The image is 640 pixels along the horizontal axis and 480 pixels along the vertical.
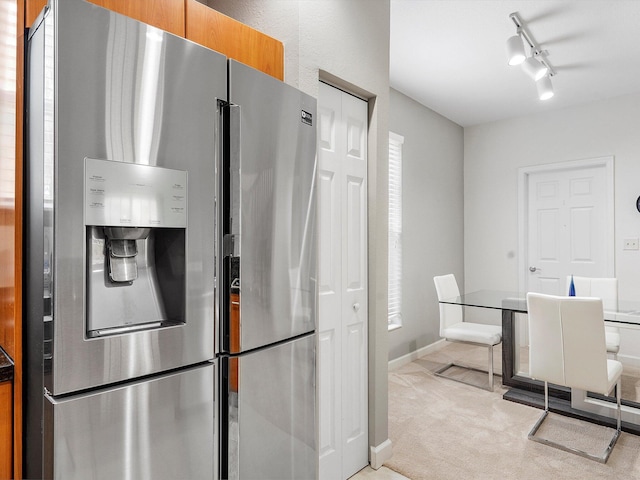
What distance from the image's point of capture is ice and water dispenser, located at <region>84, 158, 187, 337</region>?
38.6 inches

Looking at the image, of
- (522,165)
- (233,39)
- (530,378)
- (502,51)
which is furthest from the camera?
(522,165)

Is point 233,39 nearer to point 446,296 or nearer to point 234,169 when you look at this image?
point 234,169

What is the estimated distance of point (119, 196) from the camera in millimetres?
994

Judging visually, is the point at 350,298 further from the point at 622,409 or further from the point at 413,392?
the point at 622,409

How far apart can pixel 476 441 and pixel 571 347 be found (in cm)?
82

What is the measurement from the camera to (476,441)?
254cm

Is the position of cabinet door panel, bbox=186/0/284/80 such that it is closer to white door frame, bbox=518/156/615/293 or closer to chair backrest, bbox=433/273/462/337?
chair backrest, bbox=433/273/462/337

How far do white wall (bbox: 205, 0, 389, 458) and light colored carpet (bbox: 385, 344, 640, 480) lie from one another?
34cm

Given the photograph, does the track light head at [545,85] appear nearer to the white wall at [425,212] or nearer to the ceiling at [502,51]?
the ceiling at [502,51]

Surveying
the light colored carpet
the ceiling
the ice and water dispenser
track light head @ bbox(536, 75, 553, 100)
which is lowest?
the light colored carpet

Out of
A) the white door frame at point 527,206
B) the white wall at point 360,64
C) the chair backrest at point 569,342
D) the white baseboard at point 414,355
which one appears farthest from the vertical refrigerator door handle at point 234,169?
the white door frame at point 527,206

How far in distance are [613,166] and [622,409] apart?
2.54m

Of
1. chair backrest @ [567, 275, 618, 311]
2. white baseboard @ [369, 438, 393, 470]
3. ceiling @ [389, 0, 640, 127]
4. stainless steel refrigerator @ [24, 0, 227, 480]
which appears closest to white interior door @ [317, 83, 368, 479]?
white baseboard @ [369, 438, 393, 470]

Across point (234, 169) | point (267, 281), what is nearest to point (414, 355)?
point (267, 281)
